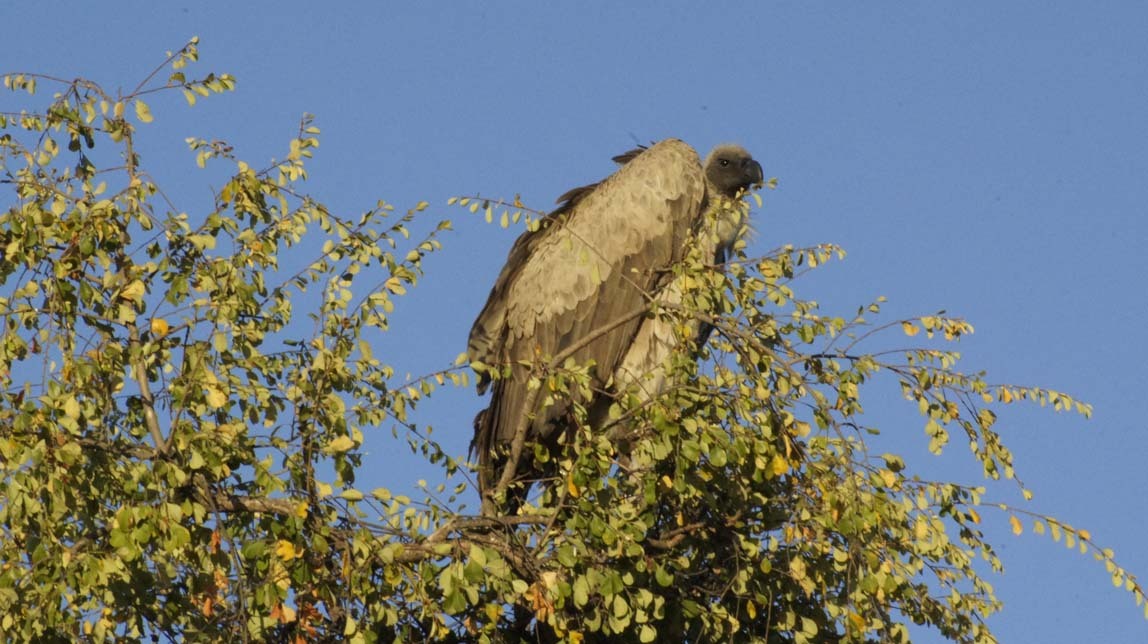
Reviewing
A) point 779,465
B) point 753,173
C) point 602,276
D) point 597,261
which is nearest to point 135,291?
point 779,465

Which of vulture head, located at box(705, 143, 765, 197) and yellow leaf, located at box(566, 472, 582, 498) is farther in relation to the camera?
vulture head, located at box(705, 143, 765, 197)

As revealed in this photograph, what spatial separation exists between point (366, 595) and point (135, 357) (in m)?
1.16

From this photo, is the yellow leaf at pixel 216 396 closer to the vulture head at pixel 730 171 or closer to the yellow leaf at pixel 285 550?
the yellow leaf at pixel 285 550

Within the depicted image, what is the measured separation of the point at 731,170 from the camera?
1149 centimetres

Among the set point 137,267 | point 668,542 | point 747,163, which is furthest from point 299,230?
point 747,163

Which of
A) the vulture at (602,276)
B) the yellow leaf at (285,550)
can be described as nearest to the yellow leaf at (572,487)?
the yellow leaf at (285,550)

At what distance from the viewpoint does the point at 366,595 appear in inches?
210

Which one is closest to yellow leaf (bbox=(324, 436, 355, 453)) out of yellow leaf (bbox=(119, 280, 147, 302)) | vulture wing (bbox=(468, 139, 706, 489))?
yellow leaf (bbox=(119, 280, 147, 302))

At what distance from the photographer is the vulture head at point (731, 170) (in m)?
11.3

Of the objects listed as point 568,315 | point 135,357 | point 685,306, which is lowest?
point 135,357

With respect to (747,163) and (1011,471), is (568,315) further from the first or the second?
(1011,471)

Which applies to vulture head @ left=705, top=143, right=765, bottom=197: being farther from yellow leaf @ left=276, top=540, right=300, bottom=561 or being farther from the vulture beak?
yellow leaf @ left=276, top=540, right=300, bottom=561

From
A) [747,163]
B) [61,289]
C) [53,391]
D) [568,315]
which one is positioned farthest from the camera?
[747,163]

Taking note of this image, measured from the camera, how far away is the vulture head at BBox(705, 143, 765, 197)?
11258mm
